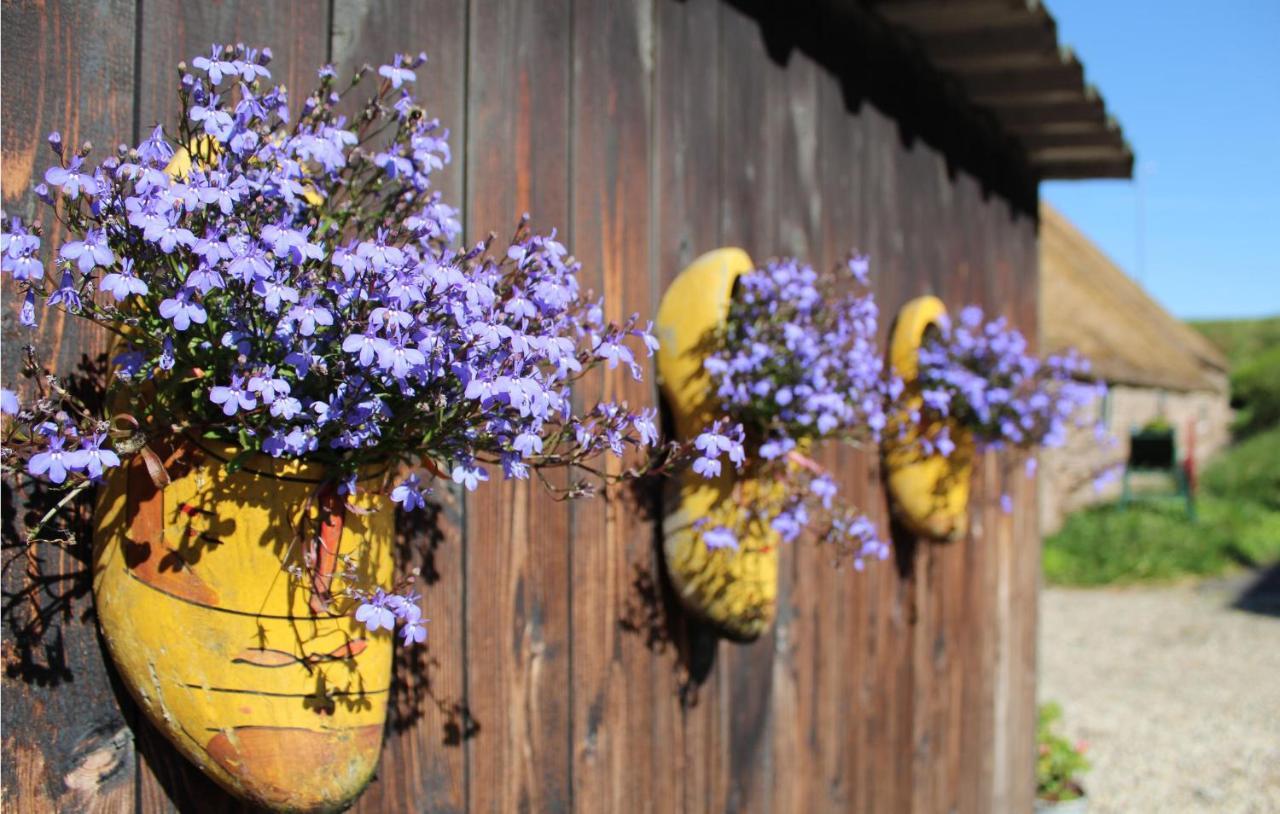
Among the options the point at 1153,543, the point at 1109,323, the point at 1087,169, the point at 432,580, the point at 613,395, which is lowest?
the point at 1153,543

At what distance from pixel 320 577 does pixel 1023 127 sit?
3239mm

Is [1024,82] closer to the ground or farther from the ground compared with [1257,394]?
closer to the ground

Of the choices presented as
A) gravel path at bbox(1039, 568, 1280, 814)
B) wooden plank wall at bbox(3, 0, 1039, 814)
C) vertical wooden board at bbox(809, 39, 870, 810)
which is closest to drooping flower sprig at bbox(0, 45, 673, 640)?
wooden plank wall at bbox(3, 0, 1039, 814)

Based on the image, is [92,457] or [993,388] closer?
[92,457]

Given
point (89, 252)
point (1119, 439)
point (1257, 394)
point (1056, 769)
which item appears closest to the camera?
point (89, 252)

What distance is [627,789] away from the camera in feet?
6.14

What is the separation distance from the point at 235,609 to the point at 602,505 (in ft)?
2.64

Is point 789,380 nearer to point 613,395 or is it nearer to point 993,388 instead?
point 613,395

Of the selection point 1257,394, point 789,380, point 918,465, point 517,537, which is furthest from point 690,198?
point 1257,394

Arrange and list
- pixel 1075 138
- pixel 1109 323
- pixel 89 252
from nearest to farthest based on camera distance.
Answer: pixel 89 252
pixel 1075 138
pixel 1109 323

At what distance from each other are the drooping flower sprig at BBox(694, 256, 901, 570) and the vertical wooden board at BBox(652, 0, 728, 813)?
0.56 ft

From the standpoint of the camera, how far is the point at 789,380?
1.81 meters

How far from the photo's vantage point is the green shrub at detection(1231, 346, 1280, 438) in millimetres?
23062

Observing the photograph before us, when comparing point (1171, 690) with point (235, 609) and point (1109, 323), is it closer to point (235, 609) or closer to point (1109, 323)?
point (235, 609)
